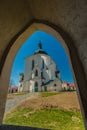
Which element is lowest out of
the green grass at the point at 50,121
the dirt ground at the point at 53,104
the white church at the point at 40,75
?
the green grass at the point at 50,121

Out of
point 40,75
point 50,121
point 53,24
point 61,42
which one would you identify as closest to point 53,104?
point 50,121

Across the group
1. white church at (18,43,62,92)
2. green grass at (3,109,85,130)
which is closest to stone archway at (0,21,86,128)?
green grass at (3,109,85,130)

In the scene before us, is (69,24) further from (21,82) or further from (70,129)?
(21,82)

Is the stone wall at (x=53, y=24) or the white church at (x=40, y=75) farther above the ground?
the white church at (x=40, y=75)

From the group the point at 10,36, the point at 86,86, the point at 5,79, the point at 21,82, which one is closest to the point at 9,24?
the point at 10,36

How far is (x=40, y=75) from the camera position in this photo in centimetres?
3531

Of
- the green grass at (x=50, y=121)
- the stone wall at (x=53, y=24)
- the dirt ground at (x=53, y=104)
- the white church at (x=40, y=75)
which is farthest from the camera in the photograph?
the white church at (x=40, y=75)

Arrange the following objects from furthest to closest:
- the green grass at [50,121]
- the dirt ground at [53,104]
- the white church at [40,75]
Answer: the white church at [40,75] < the dirt ground at [53,104] < the green grass at [50,121]

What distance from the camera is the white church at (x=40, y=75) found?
1340 inches

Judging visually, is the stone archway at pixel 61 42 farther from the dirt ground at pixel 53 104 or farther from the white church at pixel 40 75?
the white church at pixel 40 75

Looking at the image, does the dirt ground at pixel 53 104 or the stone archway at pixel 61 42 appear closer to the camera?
the stone archway at pixel 61 42

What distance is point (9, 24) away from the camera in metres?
1.99

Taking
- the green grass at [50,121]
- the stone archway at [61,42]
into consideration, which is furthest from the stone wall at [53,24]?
the green grass at [50,121]

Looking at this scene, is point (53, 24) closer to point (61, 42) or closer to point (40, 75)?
point (61, 42)
